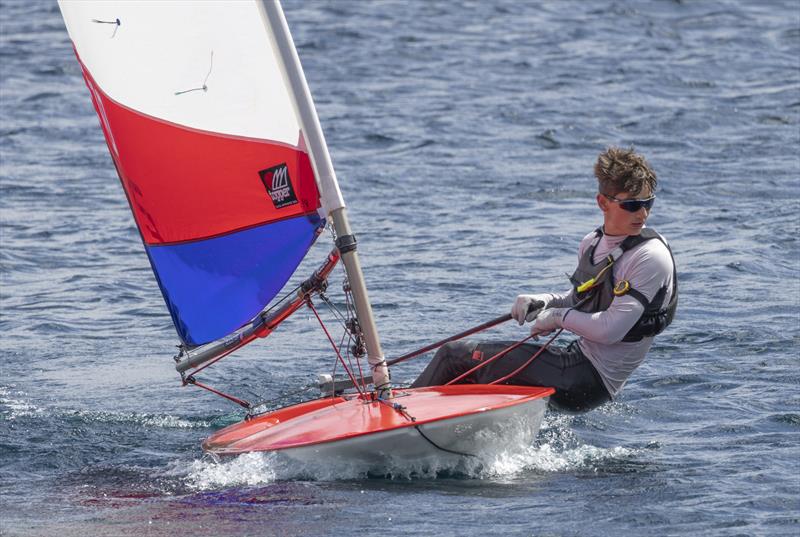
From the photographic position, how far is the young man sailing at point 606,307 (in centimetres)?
621

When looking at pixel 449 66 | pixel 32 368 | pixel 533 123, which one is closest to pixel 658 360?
pixel 32 368

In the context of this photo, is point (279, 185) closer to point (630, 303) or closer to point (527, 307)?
point (527, 307)

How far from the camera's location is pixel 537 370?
21.6ft

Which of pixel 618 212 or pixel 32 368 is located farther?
pixel 32 368

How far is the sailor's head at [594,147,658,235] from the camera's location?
6.24 metres

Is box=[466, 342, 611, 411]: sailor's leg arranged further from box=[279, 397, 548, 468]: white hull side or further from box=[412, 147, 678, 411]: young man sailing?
box=[279, 397, 548, 468]: white hull side

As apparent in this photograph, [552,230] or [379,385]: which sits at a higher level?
[379,385]

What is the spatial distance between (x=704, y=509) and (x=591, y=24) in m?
16.5

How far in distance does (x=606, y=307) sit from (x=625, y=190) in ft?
1.88

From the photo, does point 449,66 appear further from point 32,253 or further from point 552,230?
point 32,253

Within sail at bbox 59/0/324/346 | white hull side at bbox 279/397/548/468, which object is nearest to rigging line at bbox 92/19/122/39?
sail at bbox 59/0/324/346

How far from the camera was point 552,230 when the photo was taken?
39.4ft

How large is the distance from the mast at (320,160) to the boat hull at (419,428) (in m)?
0.35

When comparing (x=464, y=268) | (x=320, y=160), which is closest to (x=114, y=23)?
(x=320, y=160)
